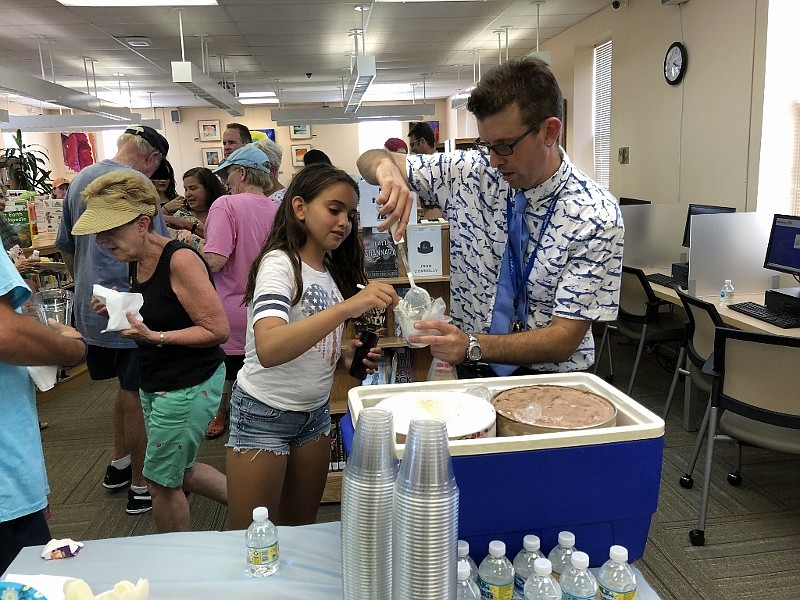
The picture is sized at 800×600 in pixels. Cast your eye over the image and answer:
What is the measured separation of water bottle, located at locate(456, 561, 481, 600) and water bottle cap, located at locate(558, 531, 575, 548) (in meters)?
0.14

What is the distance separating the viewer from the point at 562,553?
89 centimetres

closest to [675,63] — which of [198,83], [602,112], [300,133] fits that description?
[602,112]

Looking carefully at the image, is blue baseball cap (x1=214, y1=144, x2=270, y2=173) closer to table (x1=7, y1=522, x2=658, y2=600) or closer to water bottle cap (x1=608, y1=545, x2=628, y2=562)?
table (x1=7, y1=522, x2=658, y2=600)

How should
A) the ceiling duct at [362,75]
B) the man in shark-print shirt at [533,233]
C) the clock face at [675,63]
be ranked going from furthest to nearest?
the ceiling duct at [362,75]
the clock face at [675,63]
the man in shark-print shirt at [533,233]

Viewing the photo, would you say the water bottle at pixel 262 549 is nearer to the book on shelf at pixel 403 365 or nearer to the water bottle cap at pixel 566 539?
the water bottle cap at pixel 566 539

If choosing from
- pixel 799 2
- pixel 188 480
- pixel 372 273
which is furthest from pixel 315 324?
pixel 799 2

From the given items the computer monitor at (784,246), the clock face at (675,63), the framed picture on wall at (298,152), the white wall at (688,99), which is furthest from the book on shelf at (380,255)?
the framed picture on wall at (298,152)

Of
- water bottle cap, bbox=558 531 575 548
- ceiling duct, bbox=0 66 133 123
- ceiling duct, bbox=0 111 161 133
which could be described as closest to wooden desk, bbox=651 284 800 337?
water bottle cap, bbox=558 531 575 548

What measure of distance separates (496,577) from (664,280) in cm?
369

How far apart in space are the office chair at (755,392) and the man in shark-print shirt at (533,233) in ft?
4.10

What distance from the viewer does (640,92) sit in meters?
5.67

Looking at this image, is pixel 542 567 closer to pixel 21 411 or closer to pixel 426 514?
pixel 426 514

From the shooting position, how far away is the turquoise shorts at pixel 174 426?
1.97 m

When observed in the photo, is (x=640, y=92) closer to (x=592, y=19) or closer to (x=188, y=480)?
(x=592, y=19)
